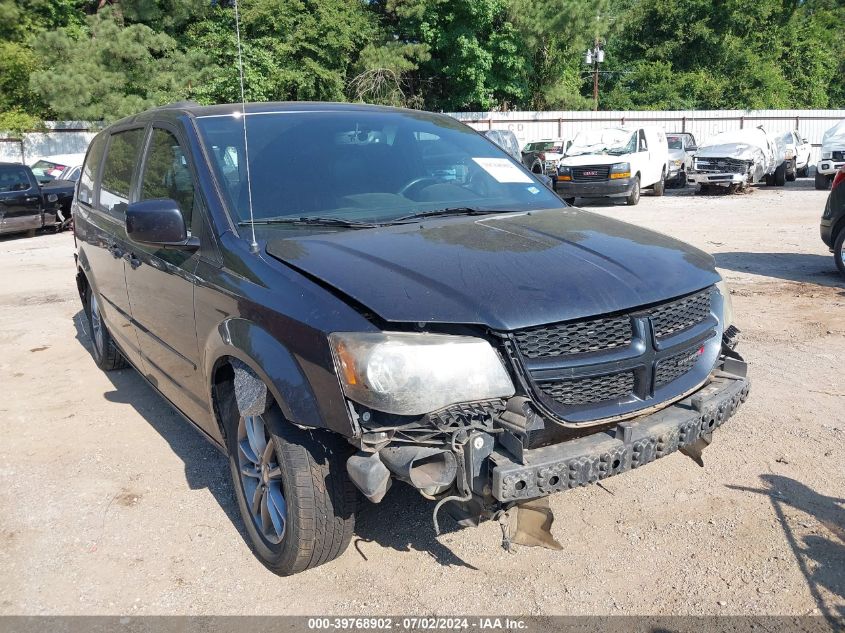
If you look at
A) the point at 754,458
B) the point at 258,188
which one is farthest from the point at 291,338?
the point at 754,458

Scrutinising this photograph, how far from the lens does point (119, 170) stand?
472 cm

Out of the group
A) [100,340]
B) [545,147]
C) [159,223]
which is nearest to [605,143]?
[545,147]

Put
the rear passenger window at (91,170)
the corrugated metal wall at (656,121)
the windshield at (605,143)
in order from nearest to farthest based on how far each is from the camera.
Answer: the rear passenger window at (91,170) < the windshield at (605,143) < the corrugated metal wall at (656,121)

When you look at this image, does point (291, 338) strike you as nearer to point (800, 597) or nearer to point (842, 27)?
point (800, 597)

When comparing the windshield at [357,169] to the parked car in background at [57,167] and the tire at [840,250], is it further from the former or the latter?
the parked car in background at [57,167]

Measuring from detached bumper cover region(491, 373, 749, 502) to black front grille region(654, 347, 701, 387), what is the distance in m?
0.10

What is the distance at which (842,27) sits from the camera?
46.7m

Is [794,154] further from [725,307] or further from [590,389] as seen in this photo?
[590,389]

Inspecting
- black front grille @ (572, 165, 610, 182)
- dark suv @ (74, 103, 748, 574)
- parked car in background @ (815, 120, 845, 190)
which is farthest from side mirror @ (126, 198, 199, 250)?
parked car in background @ (815, 120, 845, 190)

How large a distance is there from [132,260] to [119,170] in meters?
0.87

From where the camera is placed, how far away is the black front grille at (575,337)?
8.25 feet

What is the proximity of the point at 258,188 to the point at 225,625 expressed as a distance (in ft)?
5.99

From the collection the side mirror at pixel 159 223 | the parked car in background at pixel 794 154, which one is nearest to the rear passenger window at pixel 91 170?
the side mirror at pixel 159 223

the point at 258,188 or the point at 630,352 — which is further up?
the point at 258,188
